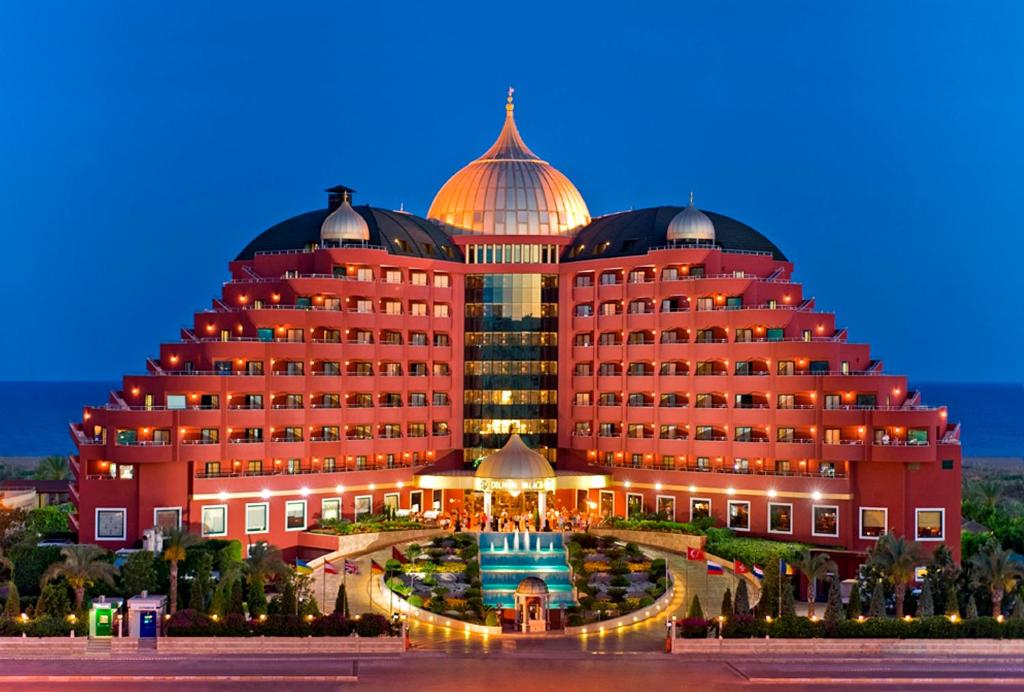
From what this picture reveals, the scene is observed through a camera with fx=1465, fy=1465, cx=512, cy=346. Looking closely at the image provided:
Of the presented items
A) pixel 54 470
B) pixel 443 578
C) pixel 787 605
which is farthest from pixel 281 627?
pixel 54 470

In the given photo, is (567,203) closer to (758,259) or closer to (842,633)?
(758,259)

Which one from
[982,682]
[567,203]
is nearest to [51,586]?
[982,682]

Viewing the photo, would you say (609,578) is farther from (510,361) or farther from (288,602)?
(510,361)

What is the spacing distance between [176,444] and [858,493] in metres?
50.5

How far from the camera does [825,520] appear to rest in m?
110

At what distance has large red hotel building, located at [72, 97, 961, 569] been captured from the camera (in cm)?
10838

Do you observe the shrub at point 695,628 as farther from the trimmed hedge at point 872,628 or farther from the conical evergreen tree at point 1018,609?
the conical evergreen tree at point 1018,609

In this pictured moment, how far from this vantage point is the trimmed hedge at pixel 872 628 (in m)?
81.9

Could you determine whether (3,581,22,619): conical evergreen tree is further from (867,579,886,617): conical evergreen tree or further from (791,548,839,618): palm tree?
(867,579,886,617): conical evergreen tree

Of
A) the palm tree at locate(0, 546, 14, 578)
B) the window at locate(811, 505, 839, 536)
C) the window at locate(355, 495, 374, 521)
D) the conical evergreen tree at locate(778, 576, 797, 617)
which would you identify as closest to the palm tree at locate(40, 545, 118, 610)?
the palm tree at locate(0, 546, 14, 578)

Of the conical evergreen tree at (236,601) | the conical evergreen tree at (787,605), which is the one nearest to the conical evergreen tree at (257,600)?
the conical evergreen tree at (236,601)

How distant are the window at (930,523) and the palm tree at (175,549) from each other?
171 ft

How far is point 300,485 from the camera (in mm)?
113875

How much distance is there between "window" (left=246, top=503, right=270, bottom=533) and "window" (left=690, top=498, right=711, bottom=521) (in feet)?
110
